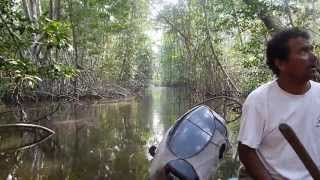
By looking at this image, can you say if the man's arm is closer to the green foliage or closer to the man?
the man

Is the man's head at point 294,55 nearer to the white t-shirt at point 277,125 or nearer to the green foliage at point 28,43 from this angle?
the white t-shirt at point 277,125

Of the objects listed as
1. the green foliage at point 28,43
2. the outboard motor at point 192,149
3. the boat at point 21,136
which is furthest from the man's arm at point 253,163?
the boat at point 21,136

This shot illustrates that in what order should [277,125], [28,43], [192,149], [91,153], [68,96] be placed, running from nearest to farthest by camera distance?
[277,125]
[192,149]
[28,43]
[91,153]
[68,96]

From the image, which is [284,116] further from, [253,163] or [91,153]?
[91,153]

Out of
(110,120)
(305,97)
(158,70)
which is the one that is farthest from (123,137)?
(158,70)

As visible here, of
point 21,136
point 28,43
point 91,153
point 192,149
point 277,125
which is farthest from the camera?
point 21,136

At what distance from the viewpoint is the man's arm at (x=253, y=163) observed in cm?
179

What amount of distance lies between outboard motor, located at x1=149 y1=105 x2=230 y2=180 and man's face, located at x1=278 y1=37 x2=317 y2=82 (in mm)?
1214

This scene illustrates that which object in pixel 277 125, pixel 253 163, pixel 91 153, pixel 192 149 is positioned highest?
pixel 277 125

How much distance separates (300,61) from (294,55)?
0.03 metres

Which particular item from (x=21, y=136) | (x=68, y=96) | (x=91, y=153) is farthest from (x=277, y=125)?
(x=68, y=96)

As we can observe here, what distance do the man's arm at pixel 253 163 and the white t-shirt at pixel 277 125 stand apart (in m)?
0.03

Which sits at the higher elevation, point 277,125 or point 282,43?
point 282,43

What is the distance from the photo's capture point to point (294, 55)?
5.99 feet
